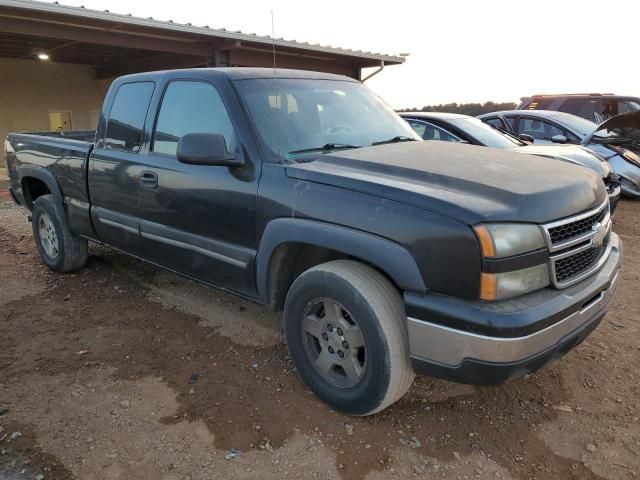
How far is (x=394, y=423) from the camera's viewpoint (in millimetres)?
2730

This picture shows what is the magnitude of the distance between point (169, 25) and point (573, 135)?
352 inches

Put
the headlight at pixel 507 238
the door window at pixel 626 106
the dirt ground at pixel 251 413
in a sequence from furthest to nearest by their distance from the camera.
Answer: the door window at pixel 626 106 → the dirt ground at pixel 251 413 → the headlight at pixel 507 238

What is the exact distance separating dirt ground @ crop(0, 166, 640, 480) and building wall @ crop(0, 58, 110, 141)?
1484 centimetres

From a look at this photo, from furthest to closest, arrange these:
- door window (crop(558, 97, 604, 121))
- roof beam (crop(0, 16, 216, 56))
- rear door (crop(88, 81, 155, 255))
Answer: door window (crop(558, 97, 604, 121)), roof beam (crop(0, 16, 216, 56)), rear door (crop(88, 81, 155, 255))

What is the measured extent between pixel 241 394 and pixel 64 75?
700 inches

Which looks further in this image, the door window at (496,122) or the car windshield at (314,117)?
the door window at (496,122)

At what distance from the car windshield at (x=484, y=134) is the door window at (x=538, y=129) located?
2.27 meters

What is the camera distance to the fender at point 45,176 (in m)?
4.80

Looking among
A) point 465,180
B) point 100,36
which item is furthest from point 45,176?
point 100,36

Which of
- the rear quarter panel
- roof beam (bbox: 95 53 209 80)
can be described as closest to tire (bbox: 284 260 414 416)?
the rear quarter panel

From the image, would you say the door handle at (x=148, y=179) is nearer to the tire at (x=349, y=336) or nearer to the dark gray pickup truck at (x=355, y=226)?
the dark gray pickup truck at (x=355, y=226)

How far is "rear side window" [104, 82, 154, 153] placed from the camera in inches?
154

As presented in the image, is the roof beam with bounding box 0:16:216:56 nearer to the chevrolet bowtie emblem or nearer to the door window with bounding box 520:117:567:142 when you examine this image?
the door window with bounding box 520:117:567:142

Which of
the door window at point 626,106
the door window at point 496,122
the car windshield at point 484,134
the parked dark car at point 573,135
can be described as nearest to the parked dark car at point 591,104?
the door window at point 626,106
